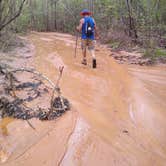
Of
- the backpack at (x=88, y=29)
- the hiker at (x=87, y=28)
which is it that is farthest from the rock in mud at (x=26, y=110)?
the backpack at (x=88, y=29)

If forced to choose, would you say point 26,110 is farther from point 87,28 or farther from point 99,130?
point 87,28

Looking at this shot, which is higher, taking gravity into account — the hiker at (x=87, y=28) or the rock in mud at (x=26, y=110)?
the hiker at (x=87, y=28)

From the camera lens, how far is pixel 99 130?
13.9 feet

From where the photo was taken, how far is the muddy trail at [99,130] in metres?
3.57

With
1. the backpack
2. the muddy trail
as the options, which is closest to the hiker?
the backpack

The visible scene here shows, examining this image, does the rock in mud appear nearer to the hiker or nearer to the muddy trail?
the muddy trail

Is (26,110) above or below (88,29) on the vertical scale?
below

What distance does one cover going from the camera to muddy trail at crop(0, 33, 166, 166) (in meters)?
3.57

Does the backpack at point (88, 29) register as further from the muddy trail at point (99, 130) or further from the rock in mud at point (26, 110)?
the rock in mud at point (26, 110)

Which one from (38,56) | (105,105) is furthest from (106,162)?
(38,56)

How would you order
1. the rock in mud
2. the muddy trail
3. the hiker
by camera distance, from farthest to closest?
the hiker < the rock in mud < the muddy trail

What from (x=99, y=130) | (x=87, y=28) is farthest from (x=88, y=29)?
(x=99, y=130)

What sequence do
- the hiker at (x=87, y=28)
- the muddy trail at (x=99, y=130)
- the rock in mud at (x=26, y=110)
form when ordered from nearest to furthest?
the muddy trail at (x=99, y=130) → the rock in mud at (x=26, y=110) → the hiker at (x=87, y=28)

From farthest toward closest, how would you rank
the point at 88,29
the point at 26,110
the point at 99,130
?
the point at 88,29
the point at 26,110
the point at 99,130
